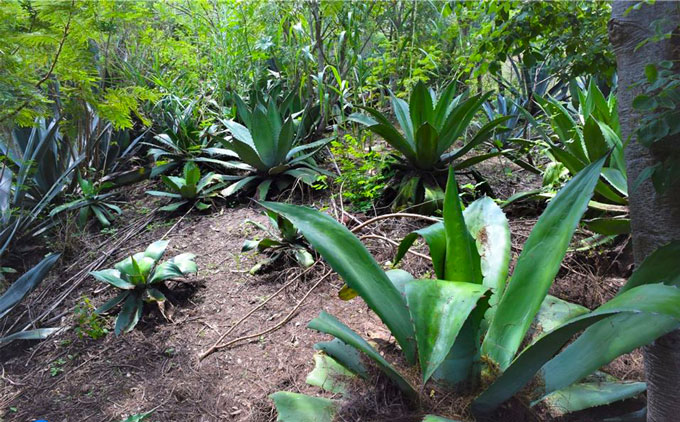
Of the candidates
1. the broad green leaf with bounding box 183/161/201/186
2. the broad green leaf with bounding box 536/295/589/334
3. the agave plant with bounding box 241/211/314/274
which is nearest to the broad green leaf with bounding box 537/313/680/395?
the broad green leaf with bounding box 536/295/589/334

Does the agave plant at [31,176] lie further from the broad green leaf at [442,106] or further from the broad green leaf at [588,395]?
the broad green leaf at [588,395]

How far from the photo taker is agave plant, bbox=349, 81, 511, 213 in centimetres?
267

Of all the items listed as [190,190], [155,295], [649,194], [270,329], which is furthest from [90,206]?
[649,194]

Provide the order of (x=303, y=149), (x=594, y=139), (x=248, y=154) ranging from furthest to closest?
1. (x=303, y=149)
2. (x=248, y=154)
3. (x=594, y=139)

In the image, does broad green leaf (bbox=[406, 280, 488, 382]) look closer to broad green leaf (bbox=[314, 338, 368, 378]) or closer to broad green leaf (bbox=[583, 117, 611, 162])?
broad green leaf (bbox=[314, 338, 368, 378])

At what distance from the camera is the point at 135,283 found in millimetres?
2260

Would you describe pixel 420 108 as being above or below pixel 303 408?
above

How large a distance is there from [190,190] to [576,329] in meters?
3.02

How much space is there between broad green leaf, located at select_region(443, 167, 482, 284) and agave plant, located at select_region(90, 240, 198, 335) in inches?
65.0

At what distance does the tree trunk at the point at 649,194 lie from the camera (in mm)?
891

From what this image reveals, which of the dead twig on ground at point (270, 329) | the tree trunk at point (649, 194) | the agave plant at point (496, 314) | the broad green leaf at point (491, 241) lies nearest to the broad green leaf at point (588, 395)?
the agave plant at point (496, 314)

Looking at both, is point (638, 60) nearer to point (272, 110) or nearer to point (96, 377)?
point (96, 377)

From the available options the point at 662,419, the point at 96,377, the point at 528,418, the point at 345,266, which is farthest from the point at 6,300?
the point at 662,419

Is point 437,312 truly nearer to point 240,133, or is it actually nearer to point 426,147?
point 426,147
